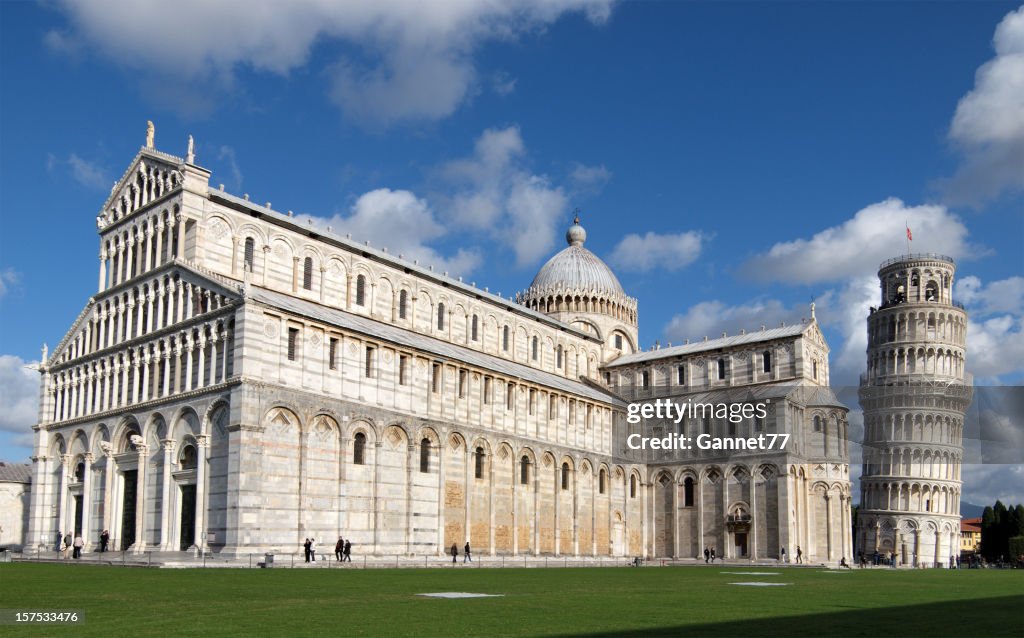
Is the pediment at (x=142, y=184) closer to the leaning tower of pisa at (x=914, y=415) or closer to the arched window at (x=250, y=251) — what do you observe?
the arched window at (x=250, y=251)

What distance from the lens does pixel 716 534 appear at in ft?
231

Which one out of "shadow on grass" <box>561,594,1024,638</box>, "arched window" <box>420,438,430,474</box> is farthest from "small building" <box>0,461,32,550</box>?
"shadow on grass" <box>561,594,1024,638</box>

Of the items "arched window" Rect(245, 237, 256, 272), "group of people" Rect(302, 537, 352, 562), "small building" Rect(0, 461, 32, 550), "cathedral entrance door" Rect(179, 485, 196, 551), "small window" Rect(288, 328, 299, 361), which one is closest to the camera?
"group of people" Rect(302, 537, 352, 562)

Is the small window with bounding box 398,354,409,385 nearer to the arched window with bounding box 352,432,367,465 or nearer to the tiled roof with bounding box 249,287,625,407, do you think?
the tiled roof with bounding box 249,287,625,407

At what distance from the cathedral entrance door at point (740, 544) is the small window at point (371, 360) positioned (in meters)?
31.6

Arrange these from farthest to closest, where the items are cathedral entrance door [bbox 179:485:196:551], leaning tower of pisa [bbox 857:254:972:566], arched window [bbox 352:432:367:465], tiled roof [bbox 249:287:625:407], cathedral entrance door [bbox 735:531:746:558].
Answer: leaning tower of pisa [bbox 857:254:972:566], cathedral entrance door [bbox 735:531:746:558], arched window [bbox 352:432:367:465], tiled roof [bbox 249:287:625:407], cathedral entrance door [bbox 179:485:196:551]

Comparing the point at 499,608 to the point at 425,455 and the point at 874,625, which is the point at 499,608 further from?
the point at 425,455

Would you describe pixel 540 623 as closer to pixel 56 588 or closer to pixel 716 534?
pixel 56 588

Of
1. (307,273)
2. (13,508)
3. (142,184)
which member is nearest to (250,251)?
(307,273)

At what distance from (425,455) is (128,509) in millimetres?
16089

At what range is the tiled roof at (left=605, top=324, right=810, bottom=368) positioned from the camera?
2869 inches

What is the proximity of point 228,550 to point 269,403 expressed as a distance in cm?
707

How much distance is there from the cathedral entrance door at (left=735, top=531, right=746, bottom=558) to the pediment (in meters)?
44.4

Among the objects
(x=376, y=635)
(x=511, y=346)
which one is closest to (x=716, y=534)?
(x=511, y=346)
